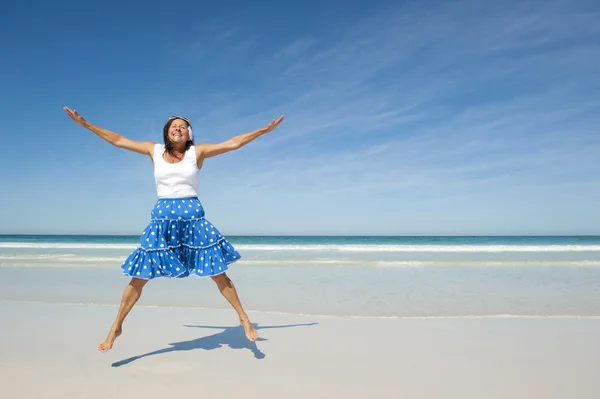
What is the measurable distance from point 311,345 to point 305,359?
41 centimetres

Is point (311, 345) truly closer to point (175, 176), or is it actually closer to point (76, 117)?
point (175, 176)

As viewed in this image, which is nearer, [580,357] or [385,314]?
[580,357]

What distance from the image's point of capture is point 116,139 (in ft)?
12.3

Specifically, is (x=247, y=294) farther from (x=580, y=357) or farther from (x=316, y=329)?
(x=580, y=357)

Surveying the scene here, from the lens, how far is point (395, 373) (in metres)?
3.19

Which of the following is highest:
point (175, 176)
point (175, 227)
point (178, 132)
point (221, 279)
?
point (178, 132)

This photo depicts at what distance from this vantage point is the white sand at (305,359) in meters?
2.89

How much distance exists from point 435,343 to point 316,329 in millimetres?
1249

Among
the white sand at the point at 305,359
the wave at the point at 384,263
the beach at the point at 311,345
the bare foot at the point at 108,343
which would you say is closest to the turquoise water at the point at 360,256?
the wave at the point at 384,263

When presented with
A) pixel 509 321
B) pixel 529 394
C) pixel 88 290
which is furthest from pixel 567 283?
pixel 88 290

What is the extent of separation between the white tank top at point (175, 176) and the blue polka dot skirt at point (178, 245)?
0.07 meters

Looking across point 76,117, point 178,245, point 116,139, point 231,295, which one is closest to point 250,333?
point 231,295

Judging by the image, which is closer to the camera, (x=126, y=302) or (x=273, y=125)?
(x=126, y=302)

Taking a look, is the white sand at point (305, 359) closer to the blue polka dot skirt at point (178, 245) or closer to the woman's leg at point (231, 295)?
the woman's leg at point (231, 295)
